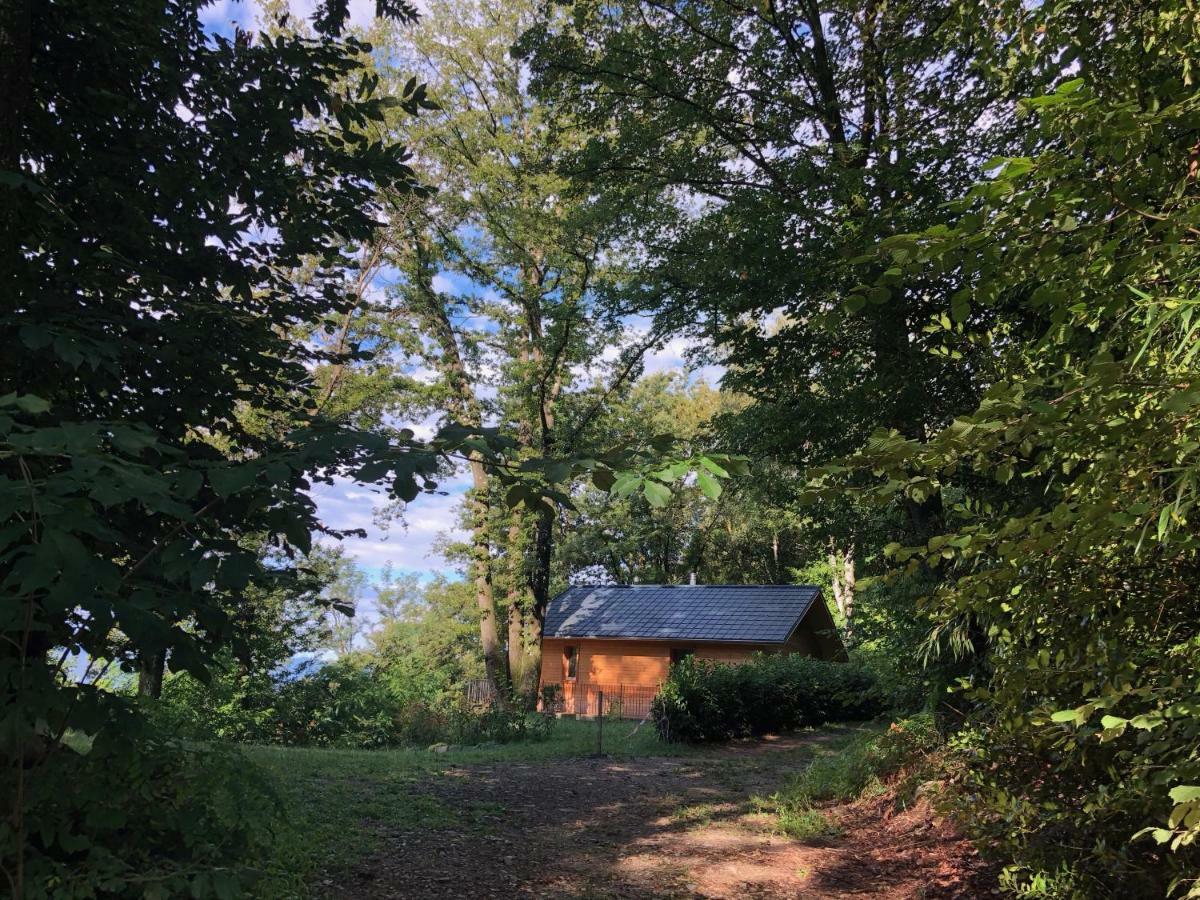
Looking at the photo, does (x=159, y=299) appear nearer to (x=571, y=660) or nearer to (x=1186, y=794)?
(x=1186, y=794)

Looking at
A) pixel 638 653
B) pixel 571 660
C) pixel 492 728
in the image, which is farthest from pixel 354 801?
pixel 571 660

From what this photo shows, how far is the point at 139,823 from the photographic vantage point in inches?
116

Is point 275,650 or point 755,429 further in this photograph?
point 275,650

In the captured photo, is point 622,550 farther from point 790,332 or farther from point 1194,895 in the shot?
point 1194,895

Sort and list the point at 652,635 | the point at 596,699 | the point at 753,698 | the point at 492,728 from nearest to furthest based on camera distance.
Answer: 1. the point at 492,728
2. the point at 753,698
3. the point at 652,635
4. the point at 596,699

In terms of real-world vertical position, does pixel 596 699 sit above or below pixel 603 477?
below

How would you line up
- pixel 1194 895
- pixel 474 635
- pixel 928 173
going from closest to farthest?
pixel 1194 895 < pixel 928 173 < pixel 474 635

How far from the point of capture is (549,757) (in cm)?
1255

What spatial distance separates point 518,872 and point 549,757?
6.93m

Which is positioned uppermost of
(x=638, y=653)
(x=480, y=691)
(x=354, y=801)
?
(x=638, y=653)

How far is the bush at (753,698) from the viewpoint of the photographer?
49.7 ft

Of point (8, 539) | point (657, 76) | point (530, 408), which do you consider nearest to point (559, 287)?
point (530, 408)

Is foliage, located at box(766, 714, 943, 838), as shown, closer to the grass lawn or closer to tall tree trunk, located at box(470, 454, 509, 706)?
the grass lawn

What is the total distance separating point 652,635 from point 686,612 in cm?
172
